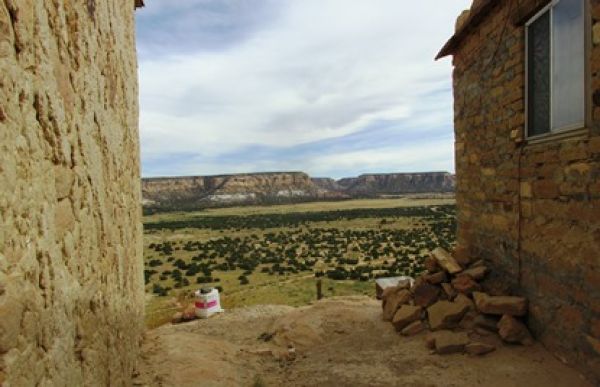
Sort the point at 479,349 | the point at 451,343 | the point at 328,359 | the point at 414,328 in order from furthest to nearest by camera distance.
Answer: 1. the point at 414,328
2. the point at 328,359
3. the point at 451,343
4. the point at 479,349

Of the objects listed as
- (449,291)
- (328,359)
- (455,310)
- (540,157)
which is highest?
(540,157)

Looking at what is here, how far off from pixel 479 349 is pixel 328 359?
2.23 m

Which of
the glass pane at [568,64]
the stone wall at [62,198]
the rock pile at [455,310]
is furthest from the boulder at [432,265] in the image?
the stone wall at [62,198]

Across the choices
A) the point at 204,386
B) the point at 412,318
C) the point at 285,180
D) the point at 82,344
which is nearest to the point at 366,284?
the point at 412,318

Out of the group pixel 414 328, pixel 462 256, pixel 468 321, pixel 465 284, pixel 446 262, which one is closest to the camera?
pixel 468 321

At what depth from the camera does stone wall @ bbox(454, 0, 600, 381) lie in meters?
4.38

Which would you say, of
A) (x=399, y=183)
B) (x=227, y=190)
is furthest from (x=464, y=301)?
(x=399, y=183)

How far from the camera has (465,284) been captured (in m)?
6.59

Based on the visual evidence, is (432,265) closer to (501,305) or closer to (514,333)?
(501,305)

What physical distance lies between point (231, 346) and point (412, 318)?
3204mm

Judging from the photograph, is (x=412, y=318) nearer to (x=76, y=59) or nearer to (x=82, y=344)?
(x=82, y=344)

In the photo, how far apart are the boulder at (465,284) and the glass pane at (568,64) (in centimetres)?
280

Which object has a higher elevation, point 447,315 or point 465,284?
point 465,284

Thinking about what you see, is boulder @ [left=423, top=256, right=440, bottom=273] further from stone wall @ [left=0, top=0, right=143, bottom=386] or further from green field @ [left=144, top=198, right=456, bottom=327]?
green field @ [left=144, top=198, right=456, bottom=327]
